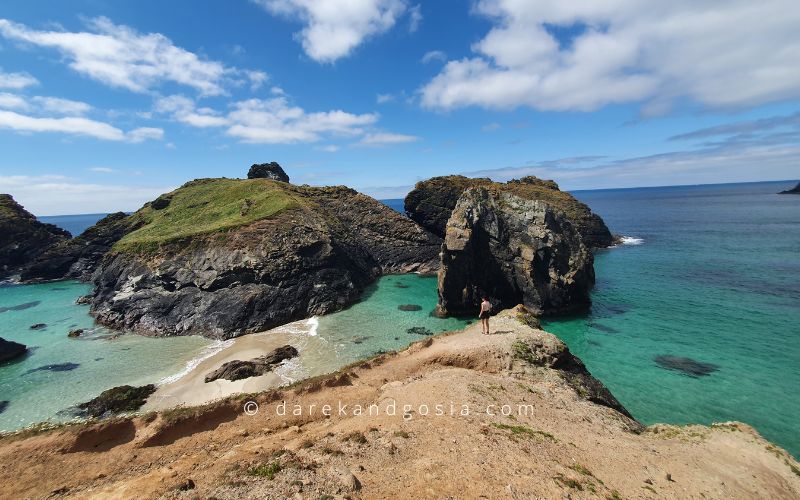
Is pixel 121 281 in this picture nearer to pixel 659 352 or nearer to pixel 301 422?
pixel 301 422

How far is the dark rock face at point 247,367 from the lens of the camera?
30156mm

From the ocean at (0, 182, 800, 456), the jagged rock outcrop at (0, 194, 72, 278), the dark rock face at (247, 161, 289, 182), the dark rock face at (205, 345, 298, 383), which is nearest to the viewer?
the ocean at (0, 182, 800, 456)

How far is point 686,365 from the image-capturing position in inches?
1158

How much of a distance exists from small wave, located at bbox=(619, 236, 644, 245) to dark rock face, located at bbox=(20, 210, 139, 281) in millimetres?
119674

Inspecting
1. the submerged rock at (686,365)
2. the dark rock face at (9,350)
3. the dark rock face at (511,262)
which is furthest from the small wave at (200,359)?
the submerged rock at (686,365)

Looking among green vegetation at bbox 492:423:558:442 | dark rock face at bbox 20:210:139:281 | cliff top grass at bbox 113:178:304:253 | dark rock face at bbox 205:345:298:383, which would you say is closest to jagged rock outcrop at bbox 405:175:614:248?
cliff top grass at bbox 113:178:304:253

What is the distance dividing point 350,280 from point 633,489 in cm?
4555

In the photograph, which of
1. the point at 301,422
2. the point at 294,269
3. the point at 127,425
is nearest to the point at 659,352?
the point at 301,422

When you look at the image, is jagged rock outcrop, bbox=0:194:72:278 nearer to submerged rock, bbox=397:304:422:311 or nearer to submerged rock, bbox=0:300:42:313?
submerged rock, bbox=0:300:42:313

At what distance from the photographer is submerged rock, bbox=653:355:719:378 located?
92.6ft

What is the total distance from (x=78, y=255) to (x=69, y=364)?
213ft

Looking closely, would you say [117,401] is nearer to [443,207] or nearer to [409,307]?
[409,307]

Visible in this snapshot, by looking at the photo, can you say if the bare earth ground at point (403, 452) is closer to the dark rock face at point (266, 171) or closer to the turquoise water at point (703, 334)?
the turquoise water at point (703, 334)

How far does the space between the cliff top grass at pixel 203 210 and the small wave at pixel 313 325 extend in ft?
70.5
